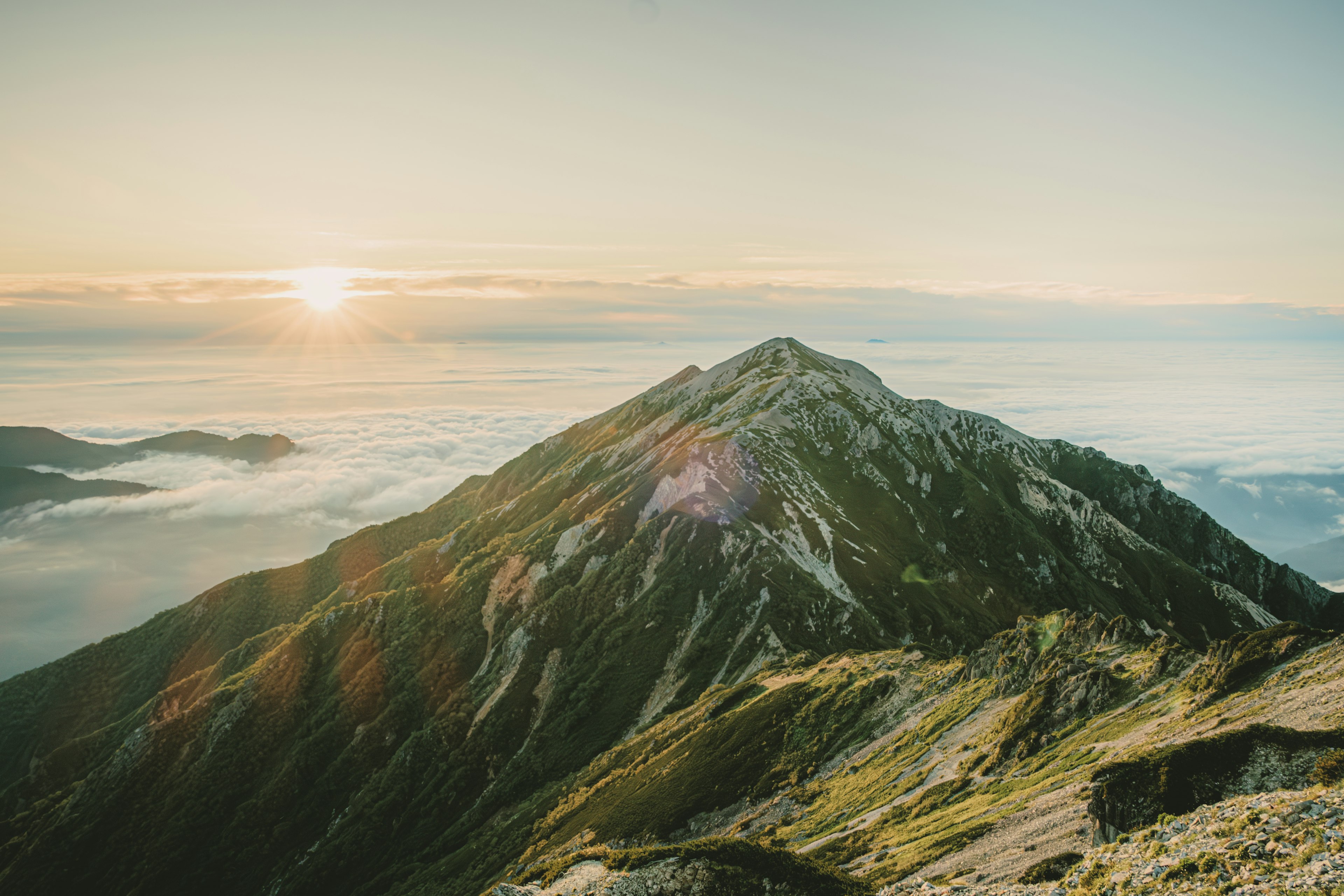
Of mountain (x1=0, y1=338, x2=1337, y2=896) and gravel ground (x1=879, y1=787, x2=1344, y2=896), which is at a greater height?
gravel ground (x1=879, y1=787, x2=1344, y2=896)

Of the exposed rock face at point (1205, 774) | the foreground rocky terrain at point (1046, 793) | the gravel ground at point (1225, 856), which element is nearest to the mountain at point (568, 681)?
the foreground rocky terrain at point (1046, 793)

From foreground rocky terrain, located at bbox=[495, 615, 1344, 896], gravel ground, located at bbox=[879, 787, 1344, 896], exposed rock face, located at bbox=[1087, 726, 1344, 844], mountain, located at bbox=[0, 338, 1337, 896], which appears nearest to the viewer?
gravel ground, located at bbox=[879, 787, 1344, 896]

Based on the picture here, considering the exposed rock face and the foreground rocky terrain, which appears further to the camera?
the exposed rock face

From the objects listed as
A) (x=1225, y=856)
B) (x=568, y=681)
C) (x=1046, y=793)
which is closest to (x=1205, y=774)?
(x=1225, y=856)

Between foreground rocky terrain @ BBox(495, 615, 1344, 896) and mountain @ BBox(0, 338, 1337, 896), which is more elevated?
foreground rocky terrain @ BBox(495, 615, 1344, 896)

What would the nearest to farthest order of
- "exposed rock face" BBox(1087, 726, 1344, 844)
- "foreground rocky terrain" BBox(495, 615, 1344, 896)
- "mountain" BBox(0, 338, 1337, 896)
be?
"foreground rocky terrain" BBox(495, 615, 1344, 896) < "exposed rock face" BBox(1087, 726, 1344, 844) < "mountain" BBox(0, 338, 1337, 896)

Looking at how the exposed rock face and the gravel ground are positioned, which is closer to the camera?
the gravel ground

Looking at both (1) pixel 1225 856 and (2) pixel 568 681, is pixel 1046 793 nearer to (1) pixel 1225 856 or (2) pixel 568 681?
(1) pixel 1225 856

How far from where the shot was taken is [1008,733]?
194 feet

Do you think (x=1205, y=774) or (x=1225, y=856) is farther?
(x=1205, y=774)

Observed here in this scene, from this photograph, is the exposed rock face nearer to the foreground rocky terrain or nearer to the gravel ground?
the foreground rocky terrain

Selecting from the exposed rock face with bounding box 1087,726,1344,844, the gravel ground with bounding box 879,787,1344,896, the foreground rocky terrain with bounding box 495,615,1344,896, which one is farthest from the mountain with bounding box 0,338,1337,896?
the gravel ground with bounding box 879,787,1344,896

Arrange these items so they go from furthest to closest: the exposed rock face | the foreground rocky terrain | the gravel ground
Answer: the exposed rock face < the foreground rocky terrain < the gravel ground

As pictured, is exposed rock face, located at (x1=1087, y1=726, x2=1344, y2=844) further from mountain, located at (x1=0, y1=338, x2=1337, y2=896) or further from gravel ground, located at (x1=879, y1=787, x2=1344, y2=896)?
mountain, located at (x1=0, y1=338, x2=1337, y2=896)
